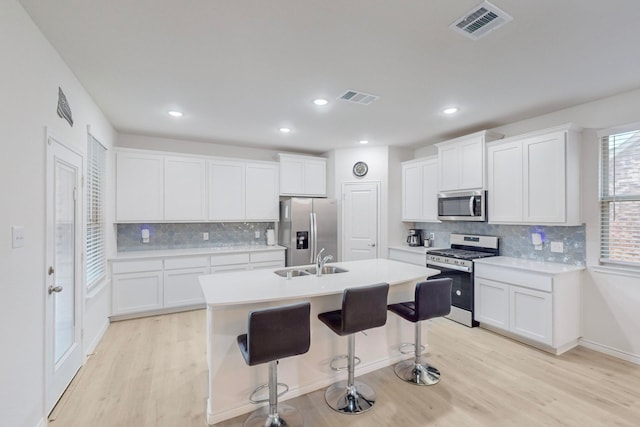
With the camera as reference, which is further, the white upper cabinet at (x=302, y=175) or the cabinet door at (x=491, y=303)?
the white upper cabinet at (x=302, y=175)

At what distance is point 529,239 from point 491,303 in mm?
966

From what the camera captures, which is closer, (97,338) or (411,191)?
(97,338)

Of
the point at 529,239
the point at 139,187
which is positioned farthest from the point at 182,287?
the point at 529,239

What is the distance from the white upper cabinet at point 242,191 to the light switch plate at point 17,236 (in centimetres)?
298

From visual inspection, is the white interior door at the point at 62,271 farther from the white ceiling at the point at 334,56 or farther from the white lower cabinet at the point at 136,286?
the white lower cabinet at the point at 136,286

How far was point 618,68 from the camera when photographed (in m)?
2.47

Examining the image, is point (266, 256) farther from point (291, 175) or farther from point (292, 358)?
point (292, 358)

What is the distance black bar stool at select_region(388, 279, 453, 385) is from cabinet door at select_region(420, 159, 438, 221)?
2252mm

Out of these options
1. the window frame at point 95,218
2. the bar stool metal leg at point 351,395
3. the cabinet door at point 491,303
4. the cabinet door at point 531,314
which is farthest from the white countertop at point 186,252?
the cabinet door at point 531,314

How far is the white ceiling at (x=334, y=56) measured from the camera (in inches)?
70.1

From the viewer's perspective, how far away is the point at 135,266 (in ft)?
13.3

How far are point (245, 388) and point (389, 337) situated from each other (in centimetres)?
143

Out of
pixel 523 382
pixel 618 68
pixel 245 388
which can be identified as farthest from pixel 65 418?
pixel 618 68

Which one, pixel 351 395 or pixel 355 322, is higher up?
pixel 355 322
